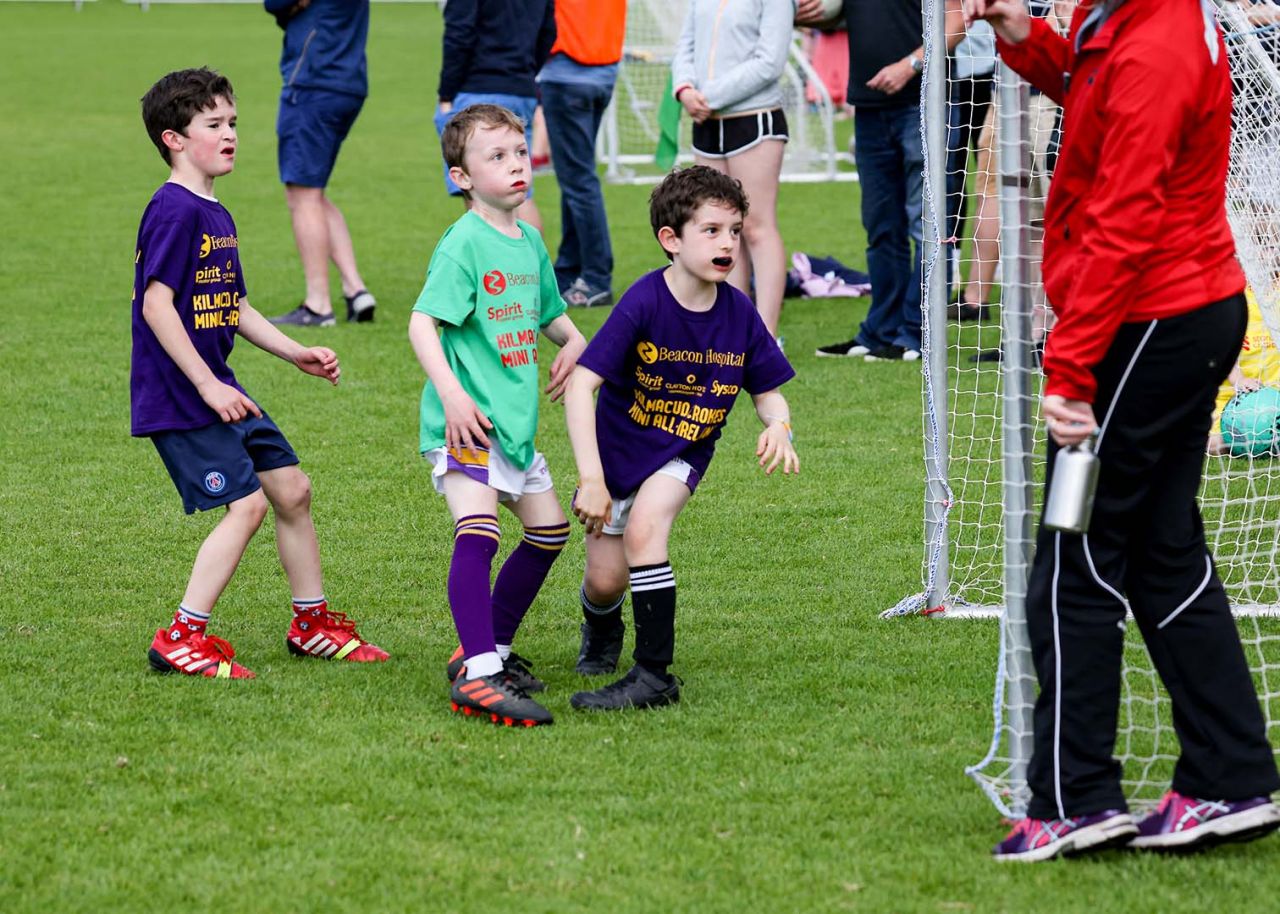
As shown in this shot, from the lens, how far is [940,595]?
16.5ft

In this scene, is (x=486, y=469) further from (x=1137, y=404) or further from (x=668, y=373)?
(x=1137, y=404)

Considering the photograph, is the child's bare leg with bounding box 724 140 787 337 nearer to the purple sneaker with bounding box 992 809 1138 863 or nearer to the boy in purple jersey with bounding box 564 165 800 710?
the boy in purple jersey with bounding box 564 165 800 710

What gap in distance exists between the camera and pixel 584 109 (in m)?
9.94

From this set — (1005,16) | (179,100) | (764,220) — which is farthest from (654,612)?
(764,220)

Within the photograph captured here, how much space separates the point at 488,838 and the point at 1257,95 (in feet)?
11.2

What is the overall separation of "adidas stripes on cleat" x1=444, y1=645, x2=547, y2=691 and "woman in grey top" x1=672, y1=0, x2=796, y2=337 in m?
3.96

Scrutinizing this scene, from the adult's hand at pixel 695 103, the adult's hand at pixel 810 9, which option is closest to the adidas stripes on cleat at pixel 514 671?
the adult's hand at pixel 695 103

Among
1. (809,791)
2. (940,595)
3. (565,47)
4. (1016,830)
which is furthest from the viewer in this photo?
(565,47)

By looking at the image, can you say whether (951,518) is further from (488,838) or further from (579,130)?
(579,130)

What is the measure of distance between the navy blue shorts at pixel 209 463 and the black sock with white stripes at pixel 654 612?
1091 mm

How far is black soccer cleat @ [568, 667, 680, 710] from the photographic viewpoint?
4.21 m

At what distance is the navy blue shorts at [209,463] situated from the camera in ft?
14.7

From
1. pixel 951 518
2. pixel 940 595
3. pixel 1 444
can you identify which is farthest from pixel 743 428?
pixel 1 444

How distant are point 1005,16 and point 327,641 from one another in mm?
2442
